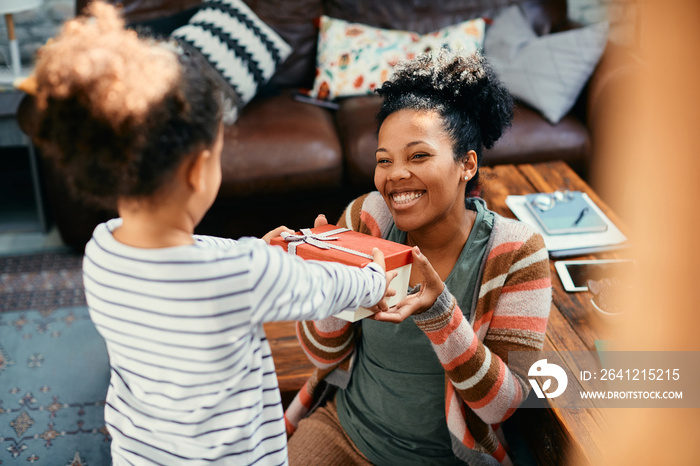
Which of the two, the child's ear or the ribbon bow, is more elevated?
the child's ear

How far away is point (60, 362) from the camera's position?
2.13 m

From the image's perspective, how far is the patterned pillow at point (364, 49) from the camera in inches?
112

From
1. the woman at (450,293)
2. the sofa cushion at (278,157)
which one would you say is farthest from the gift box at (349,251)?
the sofa cushion at (278,157)

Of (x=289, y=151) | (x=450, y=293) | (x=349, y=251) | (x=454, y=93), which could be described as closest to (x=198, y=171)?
(x=349, y=251)

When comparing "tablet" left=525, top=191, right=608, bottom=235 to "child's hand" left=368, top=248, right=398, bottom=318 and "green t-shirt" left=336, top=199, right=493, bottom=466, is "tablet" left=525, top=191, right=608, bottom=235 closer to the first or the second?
"green t-shirt" left=336, top=199, right=493, bottom=466

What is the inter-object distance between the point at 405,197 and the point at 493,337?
Result: 0.33 metres

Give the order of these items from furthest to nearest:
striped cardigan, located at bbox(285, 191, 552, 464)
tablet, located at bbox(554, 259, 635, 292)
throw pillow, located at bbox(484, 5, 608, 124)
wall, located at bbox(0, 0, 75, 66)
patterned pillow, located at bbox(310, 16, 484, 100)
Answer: wall, located at bbox(0, 0, 75, 66) < patterned pillow, located at bbox(310, 16, 484, 100) < throw pillow, located at bbox(484, 5, 608, 124) < tablet, located at bbox(554, 259, 635, 292) < striped cardigan, located at bbox(285, 191, 552, 464)

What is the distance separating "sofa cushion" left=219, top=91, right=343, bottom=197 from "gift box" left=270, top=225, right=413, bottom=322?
144 cm

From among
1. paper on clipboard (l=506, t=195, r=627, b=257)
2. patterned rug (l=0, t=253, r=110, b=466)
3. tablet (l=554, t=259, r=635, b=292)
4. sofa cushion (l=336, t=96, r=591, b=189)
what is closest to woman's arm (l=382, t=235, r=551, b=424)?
tablet (l=554, t=259, r=635, b=292)

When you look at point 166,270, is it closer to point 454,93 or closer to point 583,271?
point 454,93

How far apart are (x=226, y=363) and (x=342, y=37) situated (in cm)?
243

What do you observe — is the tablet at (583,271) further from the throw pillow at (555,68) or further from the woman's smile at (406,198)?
the throw pillow at (555,68)

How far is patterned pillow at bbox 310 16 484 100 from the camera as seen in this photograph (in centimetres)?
284

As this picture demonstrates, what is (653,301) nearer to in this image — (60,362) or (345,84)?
(60,362)
